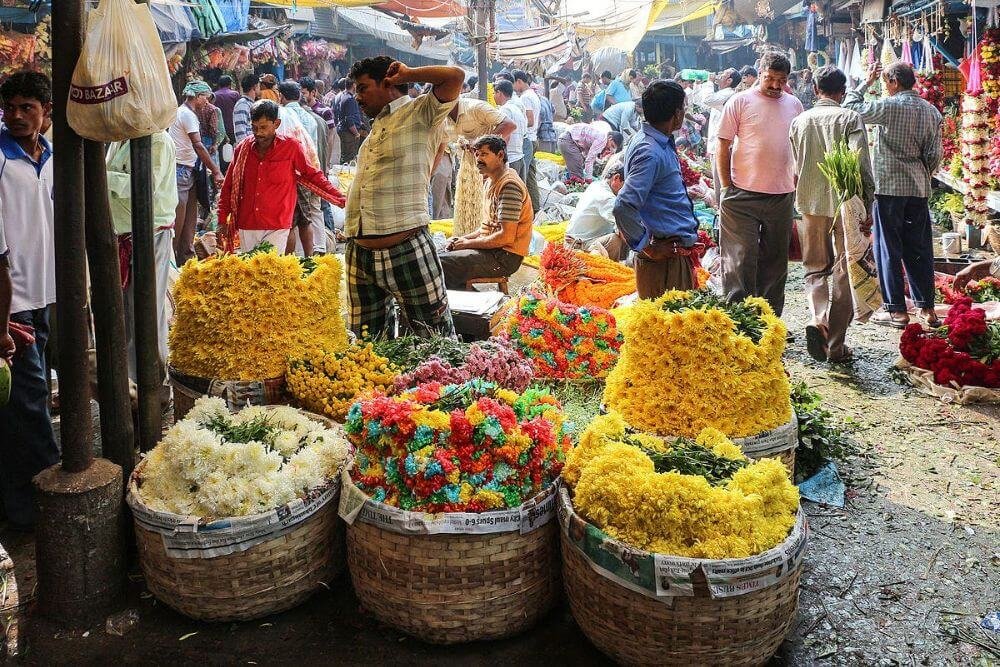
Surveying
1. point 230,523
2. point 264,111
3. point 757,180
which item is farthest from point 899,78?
point 230,523

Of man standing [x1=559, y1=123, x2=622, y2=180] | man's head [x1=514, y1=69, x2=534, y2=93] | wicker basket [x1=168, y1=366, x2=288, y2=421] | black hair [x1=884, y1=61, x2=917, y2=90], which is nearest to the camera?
wicker basket [x1=168, y1=366, x2=288, y2=421]

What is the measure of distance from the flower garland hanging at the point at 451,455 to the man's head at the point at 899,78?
194 inches

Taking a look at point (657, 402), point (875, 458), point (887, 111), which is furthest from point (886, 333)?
point (657, 402)

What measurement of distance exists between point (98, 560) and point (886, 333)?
5785 millimetres

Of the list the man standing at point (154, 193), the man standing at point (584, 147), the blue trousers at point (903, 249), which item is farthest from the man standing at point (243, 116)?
the blue trousers at point (903, 249)

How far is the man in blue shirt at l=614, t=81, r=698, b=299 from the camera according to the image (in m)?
4.59

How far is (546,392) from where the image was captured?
3348 mm

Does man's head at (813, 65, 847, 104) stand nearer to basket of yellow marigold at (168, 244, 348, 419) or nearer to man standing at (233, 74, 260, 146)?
basket of yellow marigold at (168, 244, 348, 419)

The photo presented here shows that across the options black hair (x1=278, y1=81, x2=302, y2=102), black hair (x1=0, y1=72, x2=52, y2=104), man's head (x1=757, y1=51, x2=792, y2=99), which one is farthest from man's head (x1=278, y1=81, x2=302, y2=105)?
black hair (x1=0, y1=72, x2=52, y2=104)

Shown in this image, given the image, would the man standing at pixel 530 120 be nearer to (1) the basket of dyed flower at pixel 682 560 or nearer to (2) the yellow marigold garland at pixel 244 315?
(2) the yellow marigold garland at pixel 244 315

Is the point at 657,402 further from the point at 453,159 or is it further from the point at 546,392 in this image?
the point at 453,159

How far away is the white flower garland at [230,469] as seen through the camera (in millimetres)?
2873

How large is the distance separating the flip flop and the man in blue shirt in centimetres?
164

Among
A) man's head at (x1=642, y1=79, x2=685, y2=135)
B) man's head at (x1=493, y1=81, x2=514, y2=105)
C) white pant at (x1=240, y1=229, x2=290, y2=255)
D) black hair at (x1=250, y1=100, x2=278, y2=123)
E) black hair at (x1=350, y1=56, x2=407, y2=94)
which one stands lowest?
white pant at (x1=240, y1=229, x2=290, y2=255)
